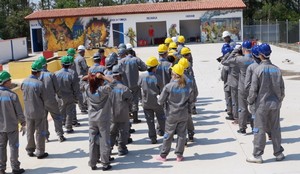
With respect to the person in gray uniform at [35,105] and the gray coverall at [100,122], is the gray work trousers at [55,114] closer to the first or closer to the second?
the person in gray uniform at [35,105]

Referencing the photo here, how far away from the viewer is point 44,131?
340 inches

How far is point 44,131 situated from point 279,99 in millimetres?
4444

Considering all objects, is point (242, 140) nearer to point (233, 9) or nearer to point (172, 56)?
point (172, 56)

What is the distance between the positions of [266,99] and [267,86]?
8.8 inches

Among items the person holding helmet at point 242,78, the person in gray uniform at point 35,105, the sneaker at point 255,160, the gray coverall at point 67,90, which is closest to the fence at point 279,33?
the person holding helmet at point 242,78

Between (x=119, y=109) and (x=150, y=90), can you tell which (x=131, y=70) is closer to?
(x=150, y=90)

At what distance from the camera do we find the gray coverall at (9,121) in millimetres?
7672

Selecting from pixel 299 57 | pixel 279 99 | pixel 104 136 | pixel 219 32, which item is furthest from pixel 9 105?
pixel 219 32

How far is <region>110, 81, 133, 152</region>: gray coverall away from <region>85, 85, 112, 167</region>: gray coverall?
1.80ft

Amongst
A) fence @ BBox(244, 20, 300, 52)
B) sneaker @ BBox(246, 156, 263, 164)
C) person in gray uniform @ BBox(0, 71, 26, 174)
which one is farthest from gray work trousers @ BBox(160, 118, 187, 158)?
fence @ BBox(244, 20, 300, 52)

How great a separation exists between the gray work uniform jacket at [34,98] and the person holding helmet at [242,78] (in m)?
4.01

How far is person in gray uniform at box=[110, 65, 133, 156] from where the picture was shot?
8391 mm

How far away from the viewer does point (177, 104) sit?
7895mm

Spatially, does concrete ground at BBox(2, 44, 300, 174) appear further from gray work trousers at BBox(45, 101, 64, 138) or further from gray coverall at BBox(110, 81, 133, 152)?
gray coverall at BBox(110, 81, 133, 152)
